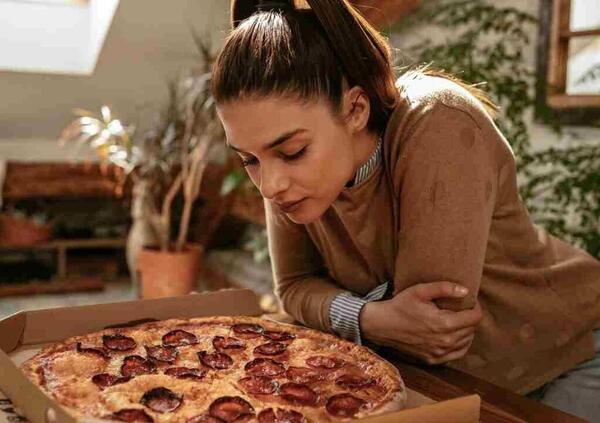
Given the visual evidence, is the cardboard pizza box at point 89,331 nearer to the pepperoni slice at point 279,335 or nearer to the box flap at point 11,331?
the box flap at point 11,331

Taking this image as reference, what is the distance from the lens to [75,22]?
507cm

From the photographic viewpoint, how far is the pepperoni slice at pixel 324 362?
1341 millimetres

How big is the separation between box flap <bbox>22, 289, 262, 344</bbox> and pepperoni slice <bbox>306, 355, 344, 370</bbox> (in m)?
0.31

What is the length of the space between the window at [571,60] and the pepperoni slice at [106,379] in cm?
214

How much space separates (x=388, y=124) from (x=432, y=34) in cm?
274

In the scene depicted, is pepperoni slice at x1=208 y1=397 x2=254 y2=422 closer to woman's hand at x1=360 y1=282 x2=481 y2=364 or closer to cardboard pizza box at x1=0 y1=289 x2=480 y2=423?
cardboard pizza box at x1=0 y1=289 x2=480 y2=423

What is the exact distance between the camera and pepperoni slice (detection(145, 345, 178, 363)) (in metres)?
1.37

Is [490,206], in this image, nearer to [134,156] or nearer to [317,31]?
[317,31]

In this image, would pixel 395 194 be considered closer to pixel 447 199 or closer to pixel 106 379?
pixel 447 199

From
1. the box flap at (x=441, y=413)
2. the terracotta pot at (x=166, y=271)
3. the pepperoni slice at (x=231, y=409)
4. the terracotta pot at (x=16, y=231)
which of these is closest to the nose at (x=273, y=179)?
the pepperoni slice at (x=231, y=409)

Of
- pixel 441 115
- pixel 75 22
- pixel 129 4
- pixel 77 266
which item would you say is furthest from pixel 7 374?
pixel 77 266

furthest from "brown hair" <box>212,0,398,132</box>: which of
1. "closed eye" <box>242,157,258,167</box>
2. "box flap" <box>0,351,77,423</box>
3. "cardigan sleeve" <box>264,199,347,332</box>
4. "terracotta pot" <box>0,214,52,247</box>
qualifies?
"terracotta pot" <box>0,214,52,247</box>

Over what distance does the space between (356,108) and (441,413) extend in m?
0.62

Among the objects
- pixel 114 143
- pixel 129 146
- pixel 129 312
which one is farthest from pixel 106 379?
pixel 114 143
